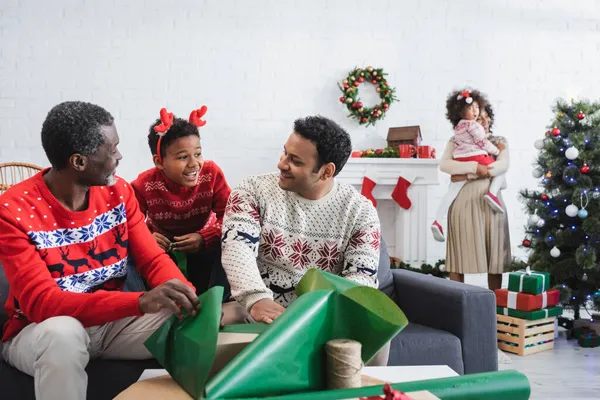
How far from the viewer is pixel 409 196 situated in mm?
4867

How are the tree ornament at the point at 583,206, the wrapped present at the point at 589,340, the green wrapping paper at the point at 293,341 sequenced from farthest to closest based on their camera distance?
the tree ornament at the point at 583,206, the wrapped present at the point at 589,340, the green wrapping paper at the point at 293,341

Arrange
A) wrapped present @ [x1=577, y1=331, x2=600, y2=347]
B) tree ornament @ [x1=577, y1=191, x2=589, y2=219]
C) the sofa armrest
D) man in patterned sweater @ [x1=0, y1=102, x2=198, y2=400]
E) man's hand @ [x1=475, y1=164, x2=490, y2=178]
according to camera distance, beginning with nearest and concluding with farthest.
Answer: man in patterned sweater @ [x1=0, y1=102, x2=198, y2=400] → the sofa armrest → wrapped present @ [x1=577, y1=331, x2=600, y2=347] → tree ornament @ [x1=577, y1=191, x2=589, y2=219] → man's hand @ [x1=475, y1=164, x2=490, y2=178]

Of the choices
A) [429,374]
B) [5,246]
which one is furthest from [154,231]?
[429,374]

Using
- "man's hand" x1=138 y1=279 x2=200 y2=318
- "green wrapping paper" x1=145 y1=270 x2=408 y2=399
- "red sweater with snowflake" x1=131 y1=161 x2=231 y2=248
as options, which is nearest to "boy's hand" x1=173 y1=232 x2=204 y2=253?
"red sweater with snowflake" x1=131 y1=161 x2=231 y2=248

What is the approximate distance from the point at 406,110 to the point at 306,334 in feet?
14.4

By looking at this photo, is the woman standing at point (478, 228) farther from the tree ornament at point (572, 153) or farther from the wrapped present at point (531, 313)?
the wrapped present at point (531, 313)

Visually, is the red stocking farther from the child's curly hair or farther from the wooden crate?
the wooden crate

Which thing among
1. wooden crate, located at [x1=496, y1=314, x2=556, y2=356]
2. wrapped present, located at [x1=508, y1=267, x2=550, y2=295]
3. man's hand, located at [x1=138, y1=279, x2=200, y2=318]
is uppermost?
man's hand, located at [x1=138, y1=279, x2=200, y2=318]

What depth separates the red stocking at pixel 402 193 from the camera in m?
4.77

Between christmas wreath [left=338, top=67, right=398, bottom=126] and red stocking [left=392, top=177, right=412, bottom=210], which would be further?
christmas wreath [left=338, top=67, right=398, bottom=126]

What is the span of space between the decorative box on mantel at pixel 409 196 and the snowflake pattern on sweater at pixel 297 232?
109 inches

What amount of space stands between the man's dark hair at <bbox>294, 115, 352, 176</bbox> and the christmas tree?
2.14 metres

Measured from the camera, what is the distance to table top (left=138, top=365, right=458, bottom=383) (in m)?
1.27

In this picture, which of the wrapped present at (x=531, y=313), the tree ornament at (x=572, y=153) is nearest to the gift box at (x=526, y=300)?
the wrapped present at (x=531, y=313)
